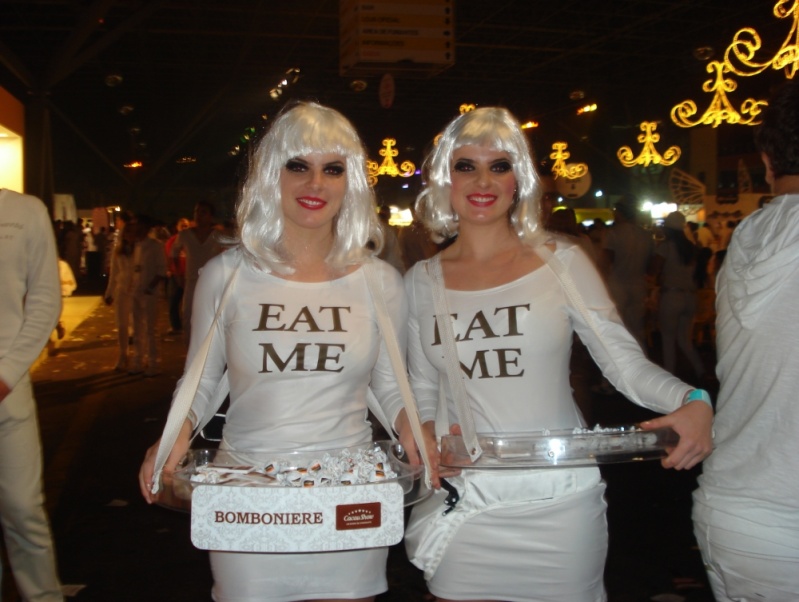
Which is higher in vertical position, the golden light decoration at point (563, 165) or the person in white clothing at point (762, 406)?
the golden light decoration at point (563, 165)

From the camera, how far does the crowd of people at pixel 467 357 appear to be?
211 cm

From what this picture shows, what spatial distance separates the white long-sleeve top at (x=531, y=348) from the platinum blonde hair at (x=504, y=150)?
0.21m

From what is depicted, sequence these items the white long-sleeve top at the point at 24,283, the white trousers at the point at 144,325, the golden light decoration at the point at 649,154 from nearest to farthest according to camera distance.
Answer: the white long-sleeve top at the point at 24,283 → the white trousers at the point at 144,325 → the golden light decoration at the point at 649,154

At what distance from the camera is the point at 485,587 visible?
8.25ft

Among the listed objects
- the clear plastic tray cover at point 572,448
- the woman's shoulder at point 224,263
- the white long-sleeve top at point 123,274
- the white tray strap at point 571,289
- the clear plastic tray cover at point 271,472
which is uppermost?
the white long-sleeve top at point 123,274

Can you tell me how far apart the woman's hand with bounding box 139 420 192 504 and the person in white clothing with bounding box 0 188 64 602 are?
3.72 feet

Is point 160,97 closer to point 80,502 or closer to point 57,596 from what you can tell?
point 80,502

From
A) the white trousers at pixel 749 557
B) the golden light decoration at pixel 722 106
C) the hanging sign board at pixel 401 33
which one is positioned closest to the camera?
the white trousers at pixel 749 557

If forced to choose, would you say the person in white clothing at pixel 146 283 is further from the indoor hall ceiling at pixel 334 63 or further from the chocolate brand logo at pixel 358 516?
the chocolate brand logo at pixel 358 516

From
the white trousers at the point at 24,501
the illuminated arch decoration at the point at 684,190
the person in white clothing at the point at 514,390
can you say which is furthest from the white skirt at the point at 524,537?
the illuminated arch decoration at the point at 684,190

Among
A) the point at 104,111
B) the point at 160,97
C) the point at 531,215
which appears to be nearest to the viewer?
the point at 531,215

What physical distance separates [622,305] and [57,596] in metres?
7.22

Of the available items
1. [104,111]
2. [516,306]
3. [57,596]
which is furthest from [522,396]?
[104,111]

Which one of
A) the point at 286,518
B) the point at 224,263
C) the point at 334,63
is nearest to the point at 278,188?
the point at 224,263
